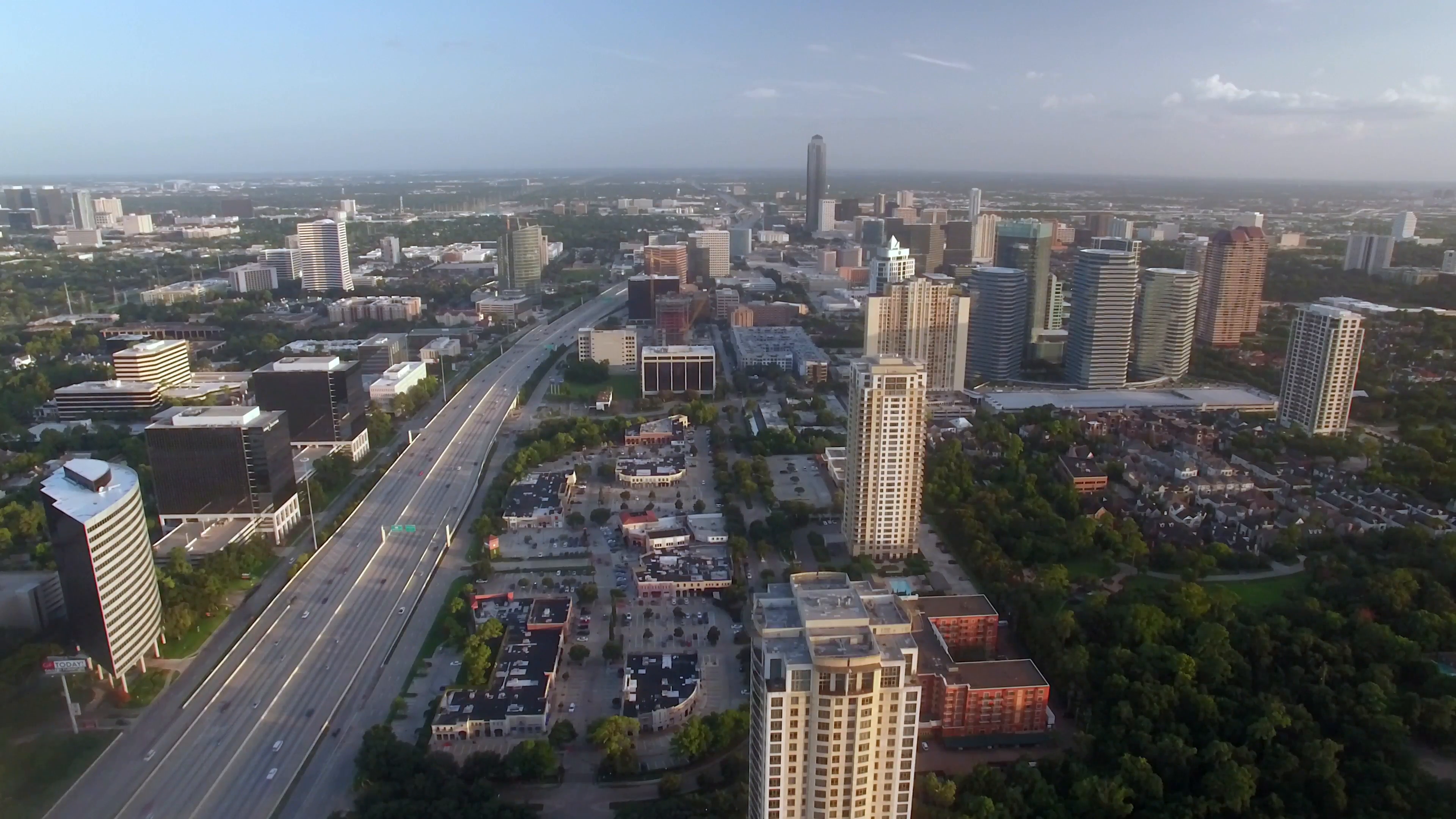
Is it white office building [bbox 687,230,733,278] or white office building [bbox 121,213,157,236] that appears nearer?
white office building [bbox 687,230,733,278]

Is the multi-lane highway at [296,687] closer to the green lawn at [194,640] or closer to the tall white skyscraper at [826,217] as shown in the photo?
the green lawn at [194,640]

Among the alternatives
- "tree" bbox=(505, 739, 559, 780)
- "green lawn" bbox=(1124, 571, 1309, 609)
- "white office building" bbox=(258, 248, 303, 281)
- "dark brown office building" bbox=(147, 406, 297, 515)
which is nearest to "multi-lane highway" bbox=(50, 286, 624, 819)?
"dark brown office building" bbox=(147, 406, 297, 515)

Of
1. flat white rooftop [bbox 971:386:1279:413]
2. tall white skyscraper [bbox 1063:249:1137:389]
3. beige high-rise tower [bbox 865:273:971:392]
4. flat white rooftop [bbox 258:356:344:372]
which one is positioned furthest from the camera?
tall white skyscraper [bbox 1063:249:1137:389]

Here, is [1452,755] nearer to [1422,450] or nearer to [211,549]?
[1422,450]

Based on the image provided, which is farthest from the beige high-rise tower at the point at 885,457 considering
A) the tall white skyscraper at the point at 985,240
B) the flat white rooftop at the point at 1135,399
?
the tall white skyscraper at the point at 985,240

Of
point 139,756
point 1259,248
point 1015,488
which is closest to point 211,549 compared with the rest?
point 139,756

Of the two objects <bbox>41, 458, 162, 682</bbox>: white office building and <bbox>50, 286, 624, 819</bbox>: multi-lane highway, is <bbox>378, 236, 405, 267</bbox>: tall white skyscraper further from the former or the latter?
<bbox>41, 458, 162, 682</bbox>: white office building

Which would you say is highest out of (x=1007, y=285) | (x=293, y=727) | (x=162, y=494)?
(x=1007, y=285)

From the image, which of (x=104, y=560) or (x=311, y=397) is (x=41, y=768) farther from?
(x=311, y=397)
